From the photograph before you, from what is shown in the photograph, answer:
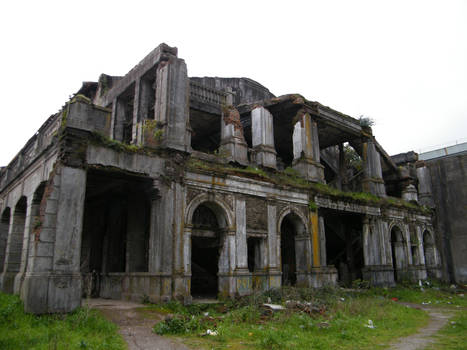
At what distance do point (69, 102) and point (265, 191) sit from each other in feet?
25.2

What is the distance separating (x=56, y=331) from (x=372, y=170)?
59.3 ft

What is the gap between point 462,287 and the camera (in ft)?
75.9

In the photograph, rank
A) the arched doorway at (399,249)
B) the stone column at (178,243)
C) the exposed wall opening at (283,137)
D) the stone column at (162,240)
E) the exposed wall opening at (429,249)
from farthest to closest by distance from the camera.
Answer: the exposed wall opening at (429,249) → the arched doorway at (399,249) → the exposed wall opening at (283,137) → the stone column at (178,243) → the stone column at (162,240)

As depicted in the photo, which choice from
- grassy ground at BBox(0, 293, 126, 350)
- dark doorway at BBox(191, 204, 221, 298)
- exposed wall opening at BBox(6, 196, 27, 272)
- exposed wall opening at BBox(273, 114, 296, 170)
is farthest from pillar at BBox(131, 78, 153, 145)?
grassy ground at BBox(0, 293, 126, 350)

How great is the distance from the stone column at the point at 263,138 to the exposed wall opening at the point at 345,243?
6.51 meters

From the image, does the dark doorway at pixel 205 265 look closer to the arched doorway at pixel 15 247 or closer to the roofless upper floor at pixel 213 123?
the roofless upper floor at pixel 213 123

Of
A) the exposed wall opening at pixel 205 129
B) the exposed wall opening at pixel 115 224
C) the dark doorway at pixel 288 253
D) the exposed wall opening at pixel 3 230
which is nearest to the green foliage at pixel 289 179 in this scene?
the exposed wall opening at pixel 115 224

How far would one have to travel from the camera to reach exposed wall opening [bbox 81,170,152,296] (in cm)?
1310

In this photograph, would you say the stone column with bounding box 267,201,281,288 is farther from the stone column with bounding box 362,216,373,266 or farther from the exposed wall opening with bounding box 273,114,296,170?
the stone column with bounding box 362,216,373,266

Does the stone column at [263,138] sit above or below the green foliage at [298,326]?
above

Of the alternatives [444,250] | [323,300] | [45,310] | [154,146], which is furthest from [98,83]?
[444,250]

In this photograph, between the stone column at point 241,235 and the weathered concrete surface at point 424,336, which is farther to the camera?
the stone column at point 241,235

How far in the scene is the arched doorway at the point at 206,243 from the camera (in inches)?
531

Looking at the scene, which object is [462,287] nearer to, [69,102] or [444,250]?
[444,250]
